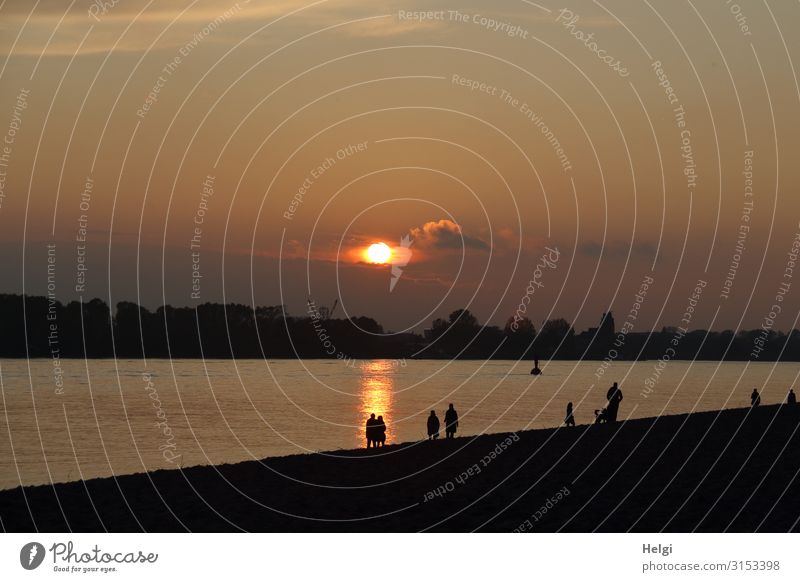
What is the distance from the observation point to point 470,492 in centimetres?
2331

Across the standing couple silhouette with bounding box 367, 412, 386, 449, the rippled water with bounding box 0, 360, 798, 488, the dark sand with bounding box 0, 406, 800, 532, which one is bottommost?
the dark sand with bounding box 0, 406, 800, 532

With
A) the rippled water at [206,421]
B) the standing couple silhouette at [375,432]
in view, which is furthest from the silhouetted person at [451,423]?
the rippled water at [206,421]

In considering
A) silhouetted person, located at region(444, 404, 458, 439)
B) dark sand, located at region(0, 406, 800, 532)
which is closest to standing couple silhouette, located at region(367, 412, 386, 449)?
silhouetted person, located at region(444, 404, 458, 439)

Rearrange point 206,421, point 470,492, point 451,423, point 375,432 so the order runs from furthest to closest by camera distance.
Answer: point 206,421
point 451,423
point 375,432
point 470,492

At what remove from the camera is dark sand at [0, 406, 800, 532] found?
→ 793 inches

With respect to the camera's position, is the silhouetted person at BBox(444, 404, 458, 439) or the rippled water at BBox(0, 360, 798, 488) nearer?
the silhouetted person at BBox(444, 404, 458, 439)

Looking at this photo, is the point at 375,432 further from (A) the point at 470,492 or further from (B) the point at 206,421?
(B) the point at 206,421

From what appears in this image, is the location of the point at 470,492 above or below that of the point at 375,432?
below

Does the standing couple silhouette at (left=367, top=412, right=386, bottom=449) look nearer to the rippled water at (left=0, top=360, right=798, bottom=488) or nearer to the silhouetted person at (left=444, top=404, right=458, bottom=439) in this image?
the silhouetted person at (left=444, top=404, right=458, bottom=439)

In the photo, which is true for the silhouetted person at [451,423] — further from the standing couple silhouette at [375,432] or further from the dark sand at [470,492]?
the dark sand at [470,492]

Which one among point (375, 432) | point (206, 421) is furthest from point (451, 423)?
point (206, 421)

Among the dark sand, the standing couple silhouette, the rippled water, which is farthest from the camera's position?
the rippled water

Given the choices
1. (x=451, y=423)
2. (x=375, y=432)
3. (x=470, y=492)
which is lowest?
(x=470, y=492)

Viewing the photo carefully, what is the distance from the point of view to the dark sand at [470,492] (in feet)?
66.1
